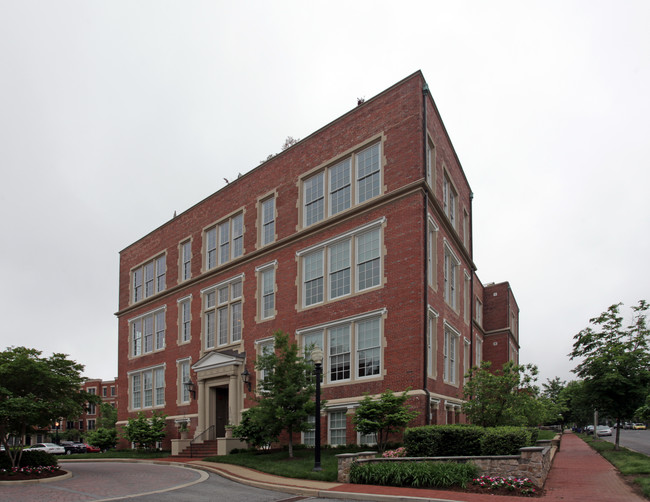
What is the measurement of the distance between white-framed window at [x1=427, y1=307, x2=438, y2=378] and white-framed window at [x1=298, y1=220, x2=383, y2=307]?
8.15ft

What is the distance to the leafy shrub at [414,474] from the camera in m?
14.6

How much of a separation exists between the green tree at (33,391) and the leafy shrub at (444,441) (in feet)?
39.0

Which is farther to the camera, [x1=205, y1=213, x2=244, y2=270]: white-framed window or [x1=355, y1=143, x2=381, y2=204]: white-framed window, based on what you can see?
[x1=205, y1=213, x2=244, y2=270]: white-framed window

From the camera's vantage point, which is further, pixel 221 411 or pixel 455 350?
pixel 221 411

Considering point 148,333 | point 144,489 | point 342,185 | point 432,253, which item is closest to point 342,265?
point 342,185

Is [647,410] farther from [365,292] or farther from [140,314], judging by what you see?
[140,314]

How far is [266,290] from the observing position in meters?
28.6

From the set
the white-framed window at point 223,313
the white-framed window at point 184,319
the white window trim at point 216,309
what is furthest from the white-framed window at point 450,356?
the white-framed window at point 184,319

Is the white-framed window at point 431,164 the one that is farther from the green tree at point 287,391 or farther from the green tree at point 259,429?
the green tree at point 259,429

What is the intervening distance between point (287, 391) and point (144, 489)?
5930mm

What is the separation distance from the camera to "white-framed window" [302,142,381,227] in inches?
950

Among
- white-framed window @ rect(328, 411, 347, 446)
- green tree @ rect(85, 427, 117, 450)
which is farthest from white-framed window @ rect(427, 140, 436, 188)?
green tree @ rect(85, 427, 117, 450)

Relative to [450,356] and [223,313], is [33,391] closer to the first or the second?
[223,313]

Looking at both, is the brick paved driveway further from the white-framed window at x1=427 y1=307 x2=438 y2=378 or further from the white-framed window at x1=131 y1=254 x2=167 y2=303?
the white-framed window at x1=131 y1=254 x2=167 y2=303
